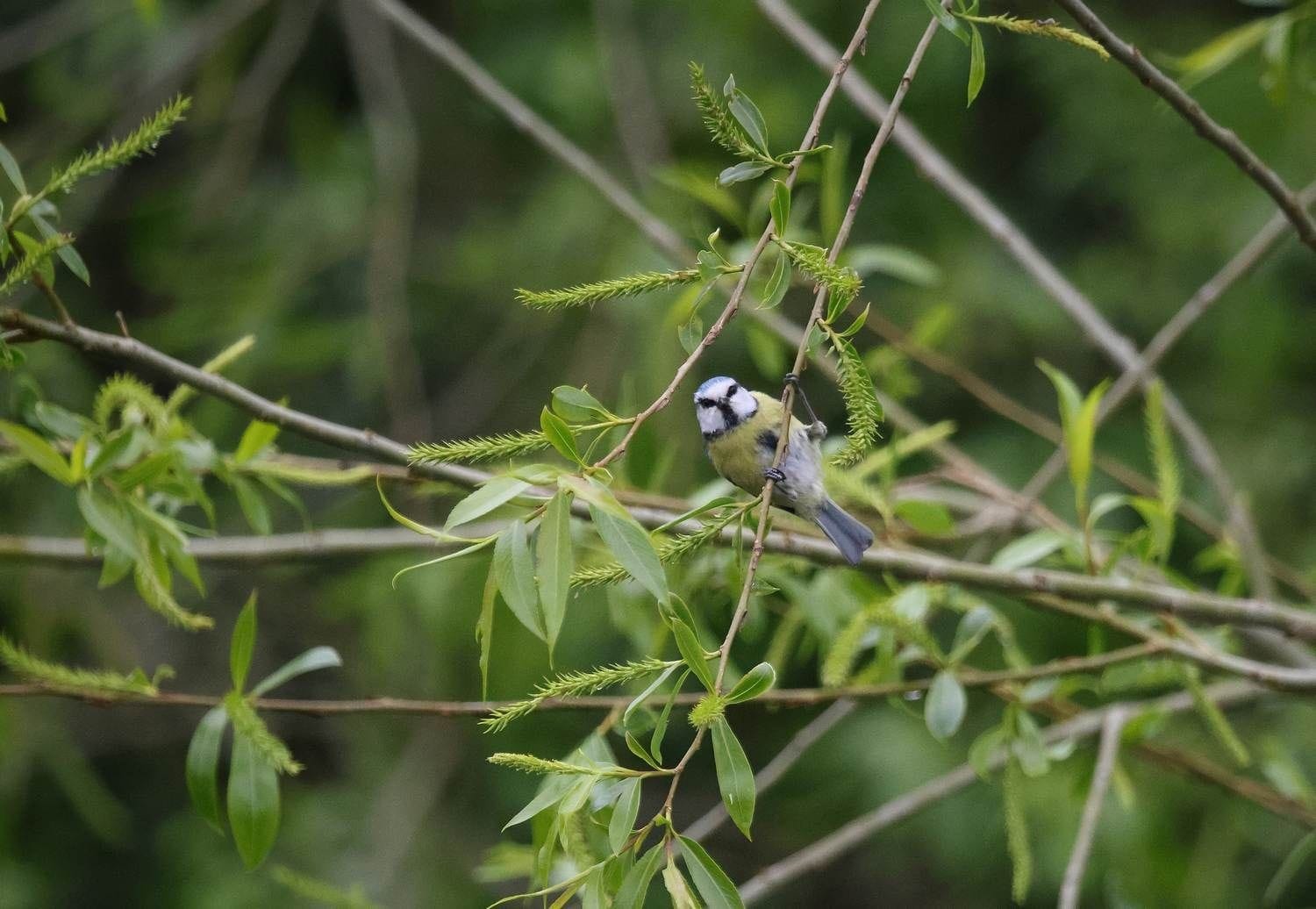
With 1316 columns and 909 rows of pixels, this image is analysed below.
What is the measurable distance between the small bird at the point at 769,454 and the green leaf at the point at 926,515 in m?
0.08

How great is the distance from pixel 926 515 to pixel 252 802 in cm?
106

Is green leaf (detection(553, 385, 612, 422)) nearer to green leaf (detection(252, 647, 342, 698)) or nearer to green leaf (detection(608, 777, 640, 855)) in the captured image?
green leaf (detection(608, 777, 640, 855))

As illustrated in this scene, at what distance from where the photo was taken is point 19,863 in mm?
4512

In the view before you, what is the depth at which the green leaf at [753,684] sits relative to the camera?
989 mm

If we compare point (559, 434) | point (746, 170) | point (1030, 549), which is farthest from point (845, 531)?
point (559, 434)

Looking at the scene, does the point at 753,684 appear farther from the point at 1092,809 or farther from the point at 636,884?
the point at 1092,809

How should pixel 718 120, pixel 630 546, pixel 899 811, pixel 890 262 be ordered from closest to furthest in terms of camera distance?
pixel 630 546 < pixel 718 120 < pixel 899 811 < pixel 890 262

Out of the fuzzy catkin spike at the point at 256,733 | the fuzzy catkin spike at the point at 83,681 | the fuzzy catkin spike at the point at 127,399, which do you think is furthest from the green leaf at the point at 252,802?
the fuzzy catkin spike at the point at 127,399

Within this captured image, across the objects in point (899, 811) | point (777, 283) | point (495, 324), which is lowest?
point (495, 324)

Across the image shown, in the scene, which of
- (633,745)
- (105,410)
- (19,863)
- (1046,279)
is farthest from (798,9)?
(19,863)

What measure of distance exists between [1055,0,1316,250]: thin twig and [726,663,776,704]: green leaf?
0.71 m

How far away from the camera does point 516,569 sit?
0.92 meters

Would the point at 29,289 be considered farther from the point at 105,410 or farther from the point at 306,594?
the point at 105,410

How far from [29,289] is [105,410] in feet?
7.22
